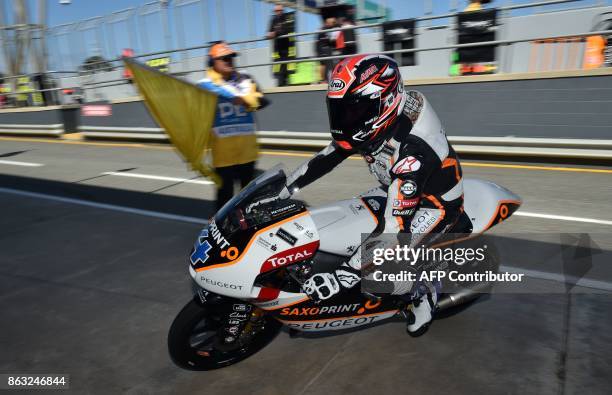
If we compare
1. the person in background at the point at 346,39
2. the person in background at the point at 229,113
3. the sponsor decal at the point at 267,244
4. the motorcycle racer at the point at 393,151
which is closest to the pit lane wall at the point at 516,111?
the person in background at the point at 346,39

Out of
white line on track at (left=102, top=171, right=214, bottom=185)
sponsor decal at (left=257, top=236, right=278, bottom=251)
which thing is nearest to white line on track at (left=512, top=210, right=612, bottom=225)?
sponsor decal at (left=257, top=236, right=278, bottom=251)

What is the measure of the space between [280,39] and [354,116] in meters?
10.5

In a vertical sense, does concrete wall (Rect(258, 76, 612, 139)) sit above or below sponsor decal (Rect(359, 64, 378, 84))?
below

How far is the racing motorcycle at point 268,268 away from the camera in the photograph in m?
2.68

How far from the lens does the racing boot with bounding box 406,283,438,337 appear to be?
3273mm

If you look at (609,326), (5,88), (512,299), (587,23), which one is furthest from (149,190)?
(5,88)

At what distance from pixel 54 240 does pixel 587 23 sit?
1081 cm

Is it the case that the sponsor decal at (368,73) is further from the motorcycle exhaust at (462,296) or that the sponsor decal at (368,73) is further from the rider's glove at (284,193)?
the motorcycle exhaust at (462,296)

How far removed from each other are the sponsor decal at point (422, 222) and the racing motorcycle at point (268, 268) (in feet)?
0.81

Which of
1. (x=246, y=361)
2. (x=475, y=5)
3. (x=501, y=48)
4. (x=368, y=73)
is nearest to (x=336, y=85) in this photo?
(x=368, y=73)

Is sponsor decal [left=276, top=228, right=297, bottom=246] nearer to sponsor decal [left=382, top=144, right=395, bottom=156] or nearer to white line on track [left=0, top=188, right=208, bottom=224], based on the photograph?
sponsor decal [left=382, top=144, right=395, bottom=156]

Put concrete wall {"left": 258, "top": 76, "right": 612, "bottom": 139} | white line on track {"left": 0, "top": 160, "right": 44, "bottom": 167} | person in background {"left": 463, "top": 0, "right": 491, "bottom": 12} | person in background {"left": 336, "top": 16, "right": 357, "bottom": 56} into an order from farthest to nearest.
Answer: white line on track {"left": 0, "top": 160, "right": 44, "bottom": 167}, person in background {"left": 336, "top": 16, "right": 357, "bottom": 56}, person in background {"left": 463, "top": 0, "right": 491, "bottom": 12}, concrete wall {"left": 258, "top": 76, "right": 612, "bottom": 139}

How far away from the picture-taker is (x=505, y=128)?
8789 mm

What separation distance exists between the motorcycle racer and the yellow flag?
1340 millimetres
